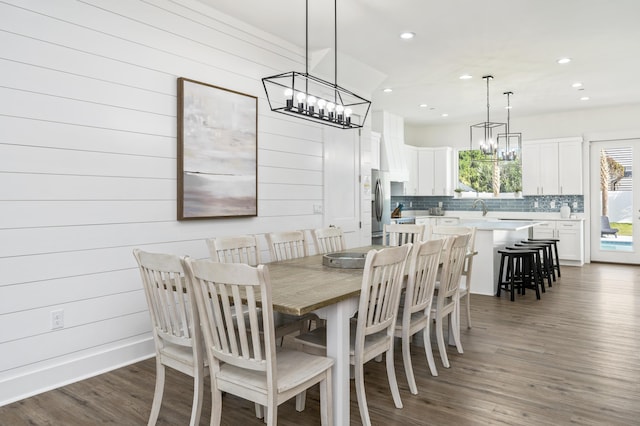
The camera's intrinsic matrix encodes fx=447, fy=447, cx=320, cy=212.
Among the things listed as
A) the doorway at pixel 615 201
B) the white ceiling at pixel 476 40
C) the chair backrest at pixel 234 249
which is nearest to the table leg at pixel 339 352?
the chair backrest at pixel 234 249

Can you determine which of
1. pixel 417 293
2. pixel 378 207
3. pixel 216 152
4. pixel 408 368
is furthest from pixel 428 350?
pixel 378 207

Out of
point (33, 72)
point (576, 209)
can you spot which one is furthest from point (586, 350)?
point (576, 209)

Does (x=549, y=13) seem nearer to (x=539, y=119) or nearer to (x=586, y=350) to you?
(x=586, y=350)

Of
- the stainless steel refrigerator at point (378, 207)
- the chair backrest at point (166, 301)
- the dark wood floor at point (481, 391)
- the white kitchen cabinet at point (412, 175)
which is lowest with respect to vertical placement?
the dark wood floor at point (481, 391)

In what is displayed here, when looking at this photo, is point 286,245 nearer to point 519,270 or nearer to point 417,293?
point 417,293

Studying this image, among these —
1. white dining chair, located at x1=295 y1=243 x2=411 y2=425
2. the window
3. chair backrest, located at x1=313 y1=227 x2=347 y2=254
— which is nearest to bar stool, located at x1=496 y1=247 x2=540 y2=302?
chair backrest, located at x1=313 y1=227 x2=347 y2=254

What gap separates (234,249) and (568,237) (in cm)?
676

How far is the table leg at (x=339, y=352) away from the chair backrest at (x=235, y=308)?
1.30ft

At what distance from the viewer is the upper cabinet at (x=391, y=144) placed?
7859mm

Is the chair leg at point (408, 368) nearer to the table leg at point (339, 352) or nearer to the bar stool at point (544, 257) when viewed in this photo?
the table leg at point (339, 352)

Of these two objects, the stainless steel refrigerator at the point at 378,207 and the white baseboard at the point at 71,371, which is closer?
the white baseboard at the point at 71,371

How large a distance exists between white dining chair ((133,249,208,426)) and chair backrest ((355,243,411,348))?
804 millimetres

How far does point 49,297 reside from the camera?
2.88m

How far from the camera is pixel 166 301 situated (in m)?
2.19
